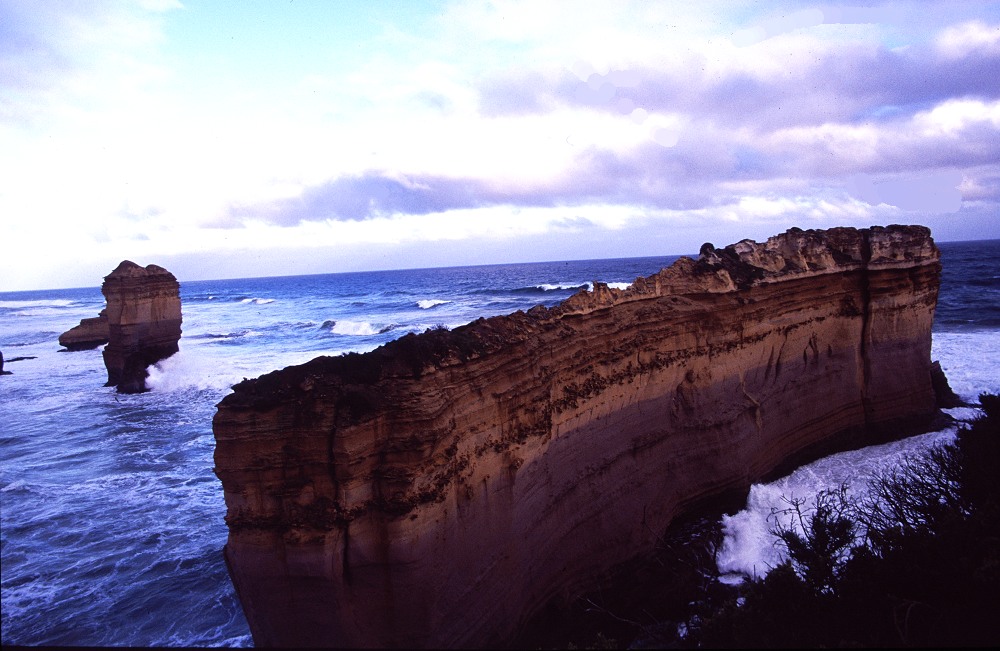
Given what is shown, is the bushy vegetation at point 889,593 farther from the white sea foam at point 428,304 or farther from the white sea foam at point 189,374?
the white sea foam at point 428,304

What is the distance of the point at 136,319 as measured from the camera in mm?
22984

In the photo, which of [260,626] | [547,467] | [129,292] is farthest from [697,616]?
[129,292]

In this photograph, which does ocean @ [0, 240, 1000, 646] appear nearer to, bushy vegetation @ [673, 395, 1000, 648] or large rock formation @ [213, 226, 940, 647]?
large rock formation @ [213, 226, 940, 647]

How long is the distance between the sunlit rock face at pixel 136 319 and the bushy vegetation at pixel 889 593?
70.9 feet

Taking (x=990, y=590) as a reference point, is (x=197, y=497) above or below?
below

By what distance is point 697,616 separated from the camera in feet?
22.4

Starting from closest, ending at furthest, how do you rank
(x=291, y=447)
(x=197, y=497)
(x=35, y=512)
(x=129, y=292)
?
(x=291, y=447)
(x=35, y=512)
(x=197, y=497)
(x=129, y=292)

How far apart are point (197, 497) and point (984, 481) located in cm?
1172

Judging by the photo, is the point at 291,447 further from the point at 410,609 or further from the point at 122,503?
the point at 122,503

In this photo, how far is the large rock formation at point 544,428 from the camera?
17.1 feet

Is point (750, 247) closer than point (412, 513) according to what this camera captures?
No

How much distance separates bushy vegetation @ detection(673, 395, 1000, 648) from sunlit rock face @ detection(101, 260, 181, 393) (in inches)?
851

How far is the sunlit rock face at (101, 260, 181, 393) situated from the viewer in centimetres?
2197

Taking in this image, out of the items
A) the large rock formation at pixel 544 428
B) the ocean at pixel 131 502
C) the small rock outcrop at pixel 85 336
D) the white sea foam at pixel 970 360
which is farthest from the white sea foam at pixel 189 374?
the white sea foam at pixel 970 360
